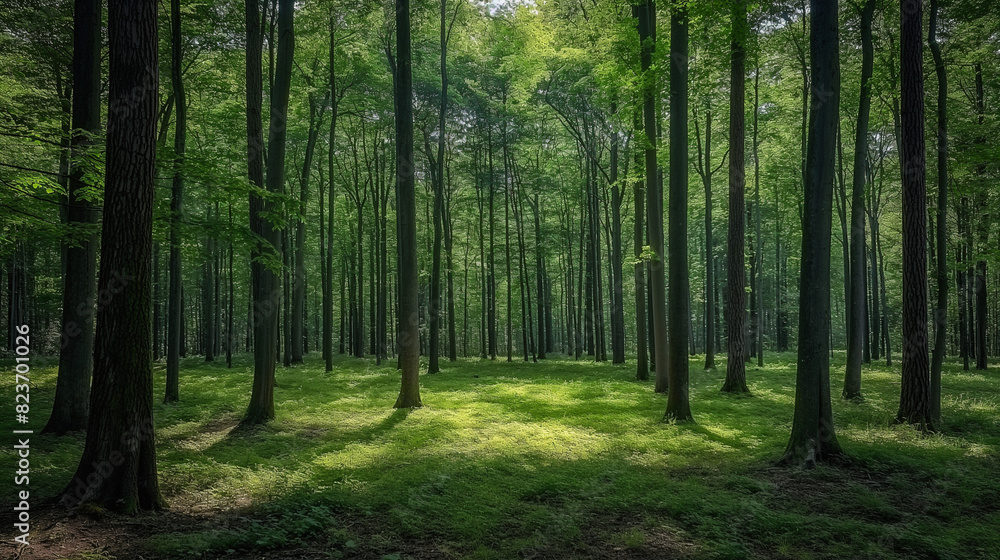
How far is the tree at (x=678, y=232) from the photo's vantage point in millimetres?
8945

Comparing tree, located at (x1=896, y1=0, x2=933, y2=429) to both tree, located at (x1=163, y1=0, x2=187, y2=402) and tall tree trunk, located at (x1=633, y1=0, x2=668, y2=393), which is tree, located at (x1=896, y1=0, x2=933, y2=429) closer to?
tall tree trunk, located at (x1=633, y1=0, x2=668, y2=393)

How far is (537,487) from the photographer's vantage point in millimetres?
5844

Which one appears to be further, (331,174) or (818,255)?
(331,174)

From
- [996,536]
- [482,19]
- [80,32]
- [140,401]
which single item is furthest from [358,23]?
[996,536]

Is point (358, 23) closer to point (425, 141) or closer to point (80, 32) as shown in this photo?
point (425, 141)

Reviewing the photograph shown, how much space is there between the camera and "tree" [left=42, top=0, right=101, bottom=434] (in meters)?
7.66

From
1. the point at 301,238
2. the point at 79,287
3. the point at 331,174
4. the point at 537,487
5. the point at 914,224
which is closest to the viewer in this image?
the point at 537,487

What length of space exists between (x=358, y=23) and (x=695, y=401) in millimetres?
15851

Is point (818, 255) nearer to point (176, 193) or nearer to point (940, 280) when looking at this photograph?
point (940, 280)

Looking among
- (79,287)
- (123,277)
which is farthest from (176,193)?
(123,277)

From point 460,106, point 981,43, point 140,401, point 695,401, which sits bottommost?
point 695,401

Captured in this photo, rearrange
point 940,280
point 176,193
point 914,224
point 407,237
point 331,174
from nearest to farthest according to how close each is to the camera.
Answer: point 914,224
point 940,280
point 176,193
point 407,237
point 331,174

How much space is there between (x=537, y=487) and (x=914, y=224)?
7973 mm

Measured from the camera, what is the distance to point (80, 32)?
25.3 ft
